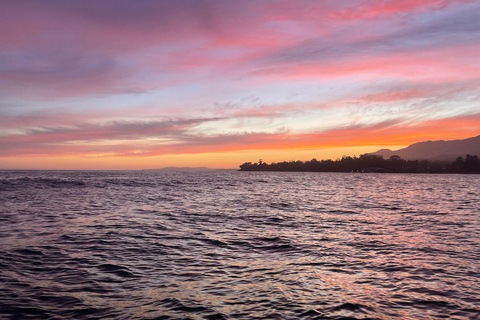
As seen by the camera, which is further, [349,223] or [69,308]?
[349,223]

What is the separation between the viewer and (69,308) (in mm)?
9664

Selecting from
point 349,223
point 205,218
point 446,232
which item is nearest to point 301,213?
point 349,223

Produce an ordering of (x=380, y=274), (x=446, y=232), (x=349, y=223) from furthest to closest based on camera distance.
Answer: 1. (x=349, y=223)
2. (x=446, y=232)
3. (x=380, y=274)

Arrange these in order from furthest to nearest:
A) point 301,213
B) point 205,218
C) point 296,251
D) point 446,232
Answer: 1. point 301,213
2. point 205,218
3. point 446,232
4. point 296,251

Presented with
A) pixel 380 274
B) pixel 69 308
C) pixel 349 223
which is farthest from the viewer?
pixel 349 223

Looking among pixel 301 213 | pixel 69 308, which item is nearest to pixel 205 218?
pixel 301 213

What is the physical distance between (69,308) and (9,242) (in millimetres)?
12278

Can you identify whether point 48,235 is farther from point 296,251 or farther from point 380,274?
point 380,274

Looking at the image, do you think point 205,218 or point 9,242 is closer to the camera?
point 9,242

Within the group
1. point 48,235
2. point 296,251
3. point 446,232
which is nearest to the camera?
point 296,251

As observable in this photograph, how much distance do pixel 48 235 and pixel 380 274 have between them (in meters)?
20.4

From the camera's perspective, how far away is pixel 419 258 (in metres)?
16.2

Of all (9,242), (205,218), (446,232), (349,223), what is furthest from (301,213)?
(9,242)

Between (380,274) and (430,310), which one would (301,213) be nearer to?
(380,274)
